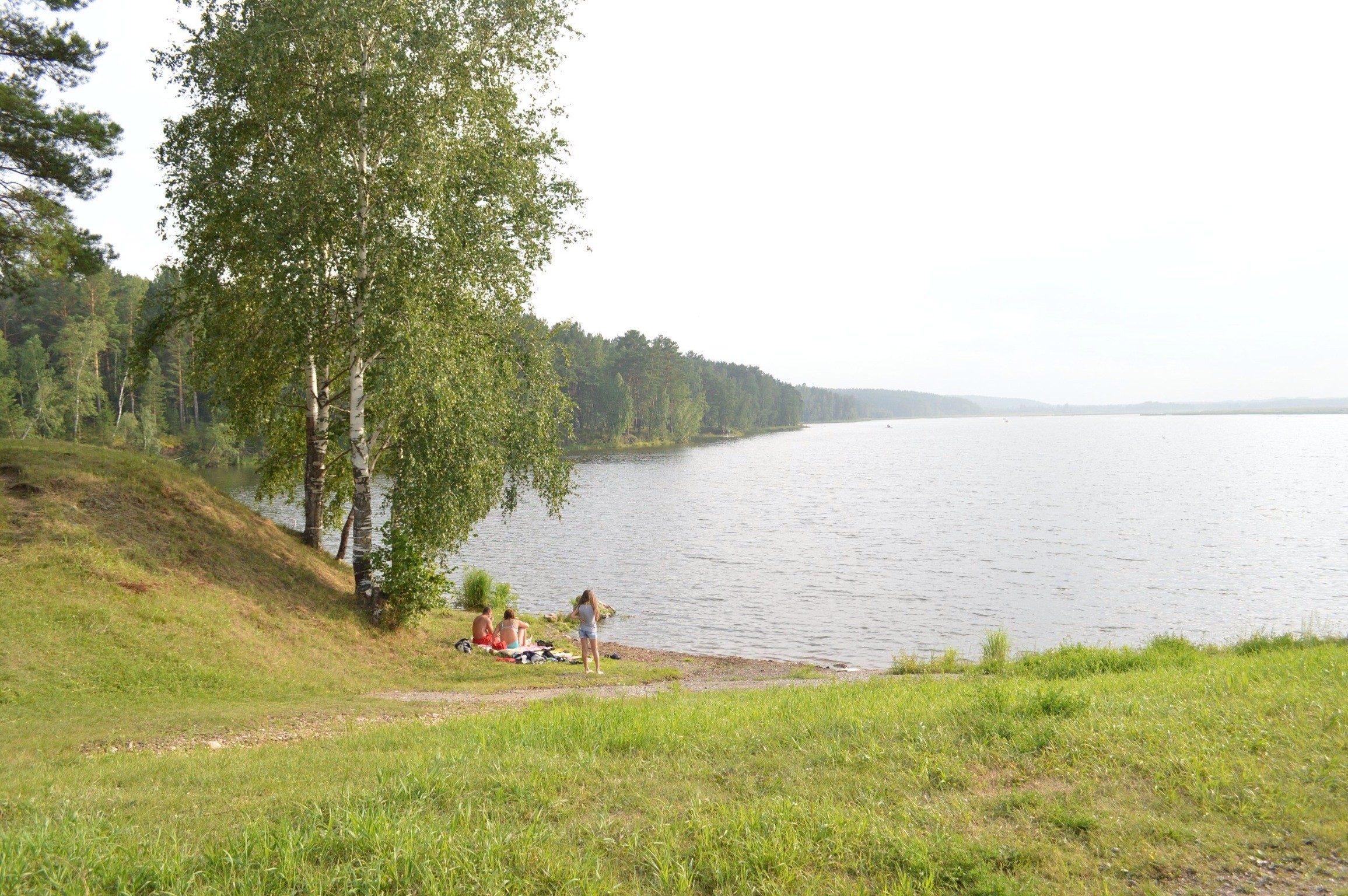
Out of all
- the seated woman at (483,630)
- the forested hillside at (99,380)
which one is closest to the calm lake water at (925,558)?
the seated woman at (483,630)

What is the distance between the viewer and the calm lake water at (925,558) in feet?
84.2

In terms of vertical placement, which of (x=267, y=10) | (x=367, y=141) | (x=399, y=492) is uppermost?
(x=267, y=10)

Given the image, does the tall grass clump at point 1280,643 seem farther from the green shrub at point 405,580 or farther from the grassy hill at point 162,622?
the green shrub at point 405,580

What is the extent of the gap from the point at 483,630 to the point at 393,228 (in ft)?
30.8

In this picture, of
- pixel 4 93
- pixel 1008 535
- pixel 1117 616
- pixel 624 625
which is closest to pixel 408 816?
pixel 4 93

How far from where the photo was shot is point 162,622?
47.3 ft

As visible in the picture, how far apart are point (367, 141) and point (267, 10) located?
10.0 ft

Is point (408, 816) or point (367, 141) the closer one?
point (408, 816)

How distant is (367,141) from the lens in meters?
17.3

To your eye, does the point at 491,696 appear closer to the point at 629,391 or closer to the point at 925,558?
the point at 925,558

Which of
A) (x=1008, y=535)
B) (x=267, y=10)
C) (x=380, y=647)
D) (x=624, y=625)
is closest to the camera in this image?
(x=267, y=10)

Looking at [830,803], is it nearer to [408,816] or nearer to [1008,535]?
[408,816]

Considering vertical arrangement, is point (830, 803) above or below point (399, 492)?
below

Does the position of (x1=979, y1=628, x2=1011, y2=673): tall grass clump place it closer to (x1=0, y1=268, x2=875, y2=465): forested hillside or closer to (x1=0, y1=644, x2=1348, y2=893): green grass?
(x1=0, y1=644, x2=1348, y2=893): green grass
